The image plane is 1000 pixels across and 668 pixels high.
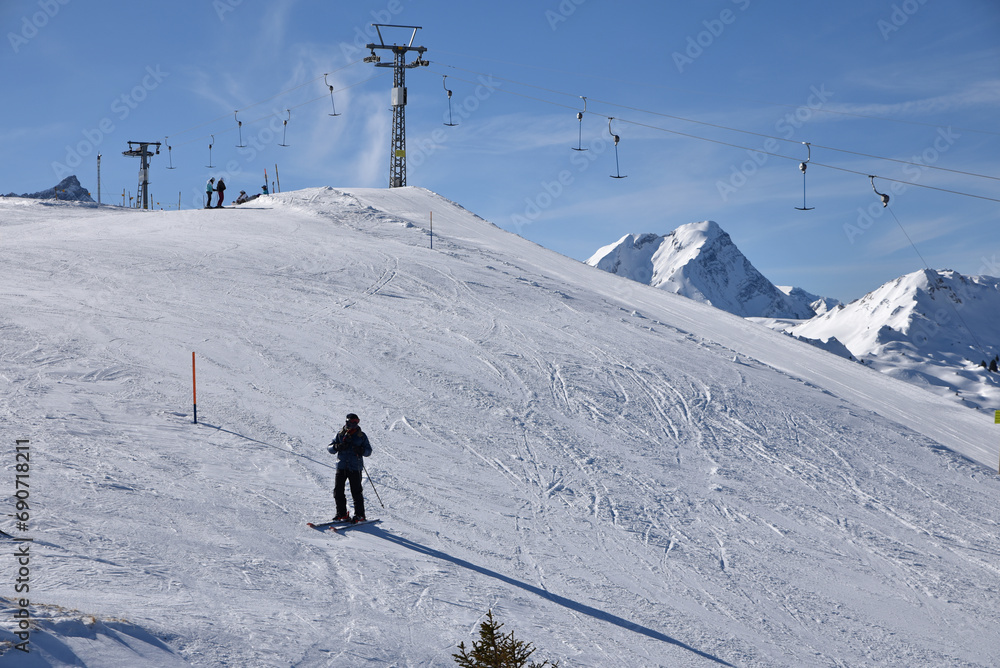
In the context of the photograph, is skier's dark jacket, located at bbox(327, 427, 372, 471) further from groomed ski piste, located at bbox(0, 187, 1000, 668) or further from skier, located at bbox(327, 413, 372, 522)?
groomed ski piste, located at bbox(0, 187, 1000, 668)

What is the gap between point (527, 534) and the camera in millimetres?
10359

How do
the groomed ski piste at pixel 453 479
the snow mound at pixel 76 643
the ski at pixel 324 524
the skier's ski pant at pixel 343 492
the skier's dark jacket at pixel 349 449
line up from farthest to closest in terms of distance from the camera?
the skier's dark jacket at pixel 349 449 < the skier's ski pant at pixel 343 492 < the ski at pixel 324 524 < the groomed ski piste at pixel 453 479 < the snow mound at pixel 76 643

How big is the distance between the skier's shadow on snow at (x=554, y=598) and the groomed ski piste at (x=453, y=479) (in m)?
0.04

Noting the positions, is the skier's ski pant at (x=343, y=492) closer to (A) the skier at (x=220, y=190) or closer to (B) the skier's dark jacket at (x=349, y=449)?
(B) the skier's dark jacket at (x=349, y=449)

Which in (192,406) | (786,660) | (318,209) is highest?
(318,209)

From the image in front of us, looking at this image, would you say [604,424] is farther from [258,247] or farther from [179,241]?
[179,241]

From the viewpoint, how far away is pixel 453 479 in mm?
11875

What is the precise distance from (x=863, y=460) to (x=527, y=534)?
885 cm

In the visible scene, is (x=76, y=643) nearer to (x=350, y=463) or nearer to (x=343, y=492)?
(x=343, y=492)

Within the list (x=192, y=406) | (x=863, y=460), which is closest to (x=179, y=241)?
(x=192, y=406)

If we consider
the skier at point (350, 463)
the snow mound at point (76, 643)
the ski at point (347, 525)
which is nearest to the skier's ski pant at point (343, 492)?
the skier at point (350, 463)

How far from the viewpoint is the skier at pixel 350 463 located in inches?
384

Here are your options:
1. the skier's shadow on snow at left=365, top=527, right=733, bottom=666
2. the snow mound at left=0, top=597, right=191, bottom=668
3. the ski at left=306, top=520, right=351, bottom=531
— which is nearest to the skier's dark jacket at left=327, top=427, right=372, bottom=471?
the ski at left=306, top=520, right=351, bottom=531

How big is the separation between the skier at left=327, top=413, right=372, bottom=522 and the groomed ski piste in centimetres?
36
